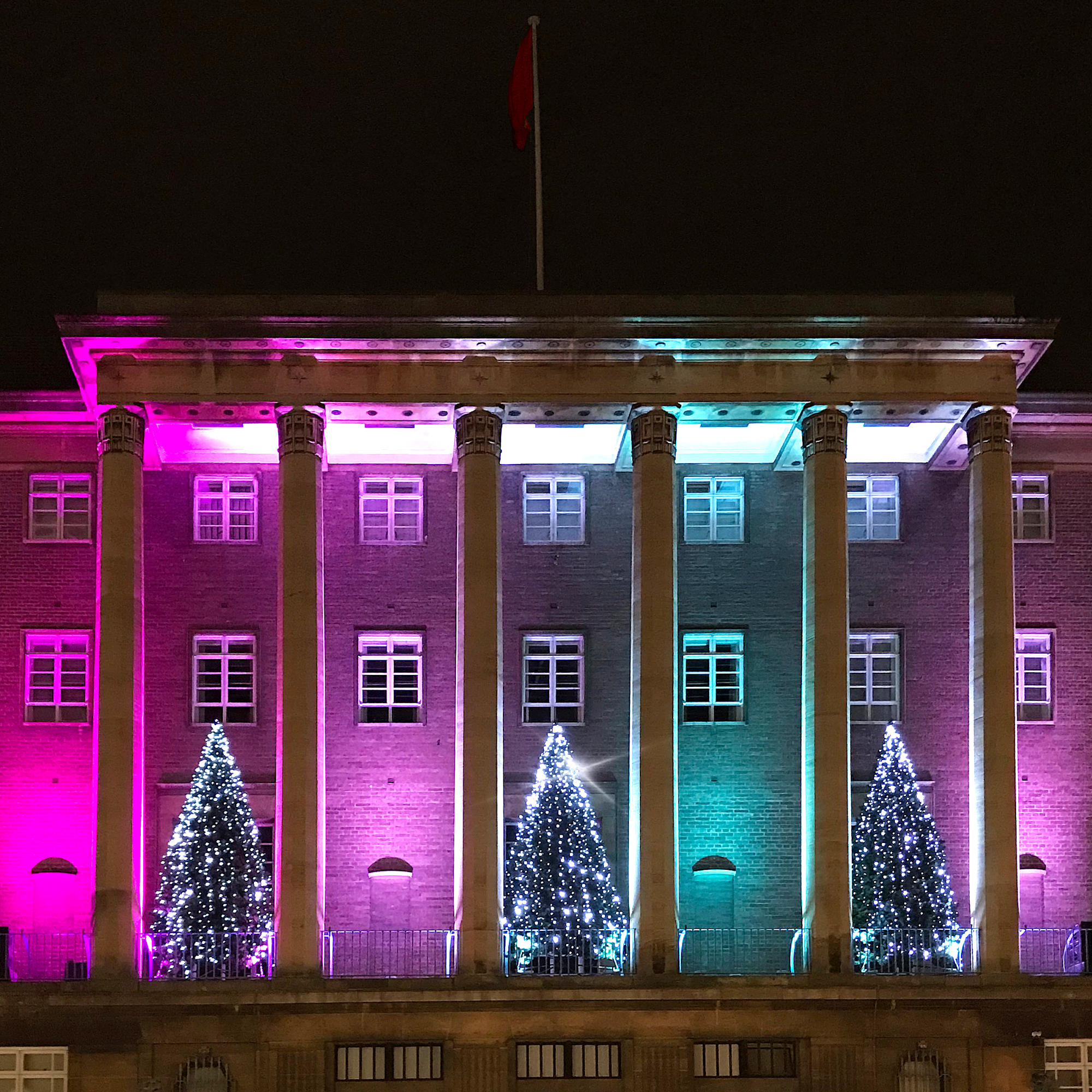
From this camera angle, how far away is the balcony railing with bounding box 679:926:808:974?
37.0 m

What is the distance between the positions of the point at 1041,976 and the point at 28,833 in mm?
21261

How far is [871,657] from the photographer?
130 feet

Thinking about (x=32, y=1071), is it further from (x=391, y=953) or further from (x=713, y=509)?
(x=713, y=509)

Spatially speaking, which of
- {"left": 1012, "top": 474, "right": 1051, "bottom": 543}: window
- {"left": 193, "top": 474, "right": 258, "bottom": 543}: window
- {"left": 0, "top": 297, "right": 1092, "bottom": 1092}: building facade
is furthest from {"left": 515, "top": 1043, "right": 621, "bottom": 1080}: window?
{"left": 1012, "top": 474, "right": 1051, "bottom": 543}: window

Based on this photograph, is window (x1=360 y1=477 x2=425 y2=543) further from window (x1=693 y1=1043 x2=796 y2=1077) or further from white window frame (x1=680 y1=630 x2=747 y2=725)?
window (x1=693 y1=1043 x2=796 y2=1077)

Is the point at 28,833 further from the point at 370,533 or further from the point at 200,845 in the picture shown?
the point at 370,533

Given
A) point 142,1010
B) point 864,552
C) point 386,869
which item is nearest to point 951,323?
point 864,552

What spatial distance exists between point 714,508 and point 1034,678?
8.13m

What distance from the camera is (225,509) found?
3959 cm

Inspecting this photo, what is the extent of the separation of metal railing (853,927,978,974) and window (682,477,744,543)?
964cm

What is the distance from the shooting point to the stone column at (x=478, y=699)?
3422cm

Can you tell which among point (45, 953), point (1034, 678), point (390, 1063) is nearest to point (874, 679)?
A: point (1034, 678)

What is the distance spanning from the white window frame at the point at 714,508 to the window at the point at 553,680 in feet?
12.2

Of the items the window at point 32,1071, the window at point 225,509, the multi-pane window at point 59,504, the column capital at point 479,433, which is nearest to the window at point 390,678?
Result: the window at point 225,509
